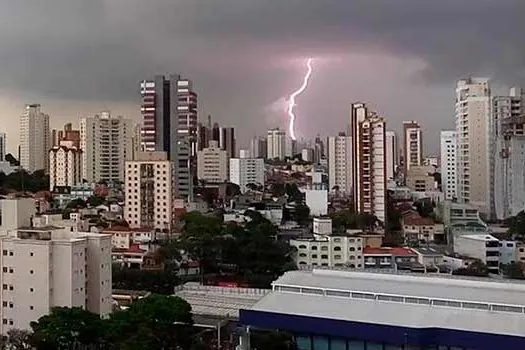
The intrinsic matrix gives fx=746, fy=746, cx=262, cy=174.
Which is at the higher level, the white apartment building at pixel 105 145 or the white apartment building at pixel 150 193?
the white apartment building at pixel 105 145

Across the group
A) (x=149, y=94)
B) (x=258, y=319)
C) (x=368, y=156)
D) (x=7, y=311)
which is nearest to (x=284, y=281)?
(x=258, y=319)

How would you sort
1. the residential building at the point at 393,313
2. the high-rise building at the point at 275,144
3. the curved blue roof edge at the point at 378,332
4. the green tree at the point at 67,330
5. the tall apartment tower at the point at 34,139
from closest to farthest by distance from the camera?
the curved blue roof edge at the point at 378,332 → the residential building at the point at 393,313 → the green tree at the point at 67,330 → the tall apartment tower at the point at 34,139 → the high-rise building at the point at 275,144

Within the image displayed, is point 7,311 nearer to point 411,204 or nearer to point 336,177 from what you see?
point 411,204

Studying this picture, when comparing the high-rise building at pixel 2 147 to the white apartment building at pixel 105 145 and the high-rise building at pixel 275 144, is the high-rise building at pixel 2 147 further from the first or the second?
the high-rise building at pixel 275 144

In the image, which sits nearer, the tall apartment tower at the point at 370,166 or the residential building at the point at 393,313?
the residential building at the point at 393,313

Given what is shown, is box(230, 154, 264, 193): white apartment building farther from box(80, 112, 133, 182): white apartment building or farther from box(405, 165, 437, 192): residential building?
box(405, 165, 437, 192): residential building

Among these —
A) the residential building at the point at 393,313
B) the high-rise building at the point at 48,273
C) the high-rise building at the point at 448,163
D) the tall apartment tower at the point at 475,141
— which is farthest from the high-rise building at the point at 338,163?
the residential building at the point at 393,313
